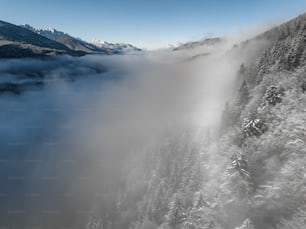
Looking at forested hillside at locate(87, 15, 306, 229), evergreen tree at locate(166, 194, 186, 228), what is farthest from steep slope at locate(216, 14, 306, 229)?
evergreen tree at locate(166, 194, 186, 228)

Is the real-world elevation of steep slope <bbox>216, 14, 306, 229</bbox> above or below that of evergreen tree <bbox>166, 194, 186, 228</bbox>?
above

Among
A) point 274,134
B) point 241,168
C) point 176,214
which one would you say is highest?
point 274,134

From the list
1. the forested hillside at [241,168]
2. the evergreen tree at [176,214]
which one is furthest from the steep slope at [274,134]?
the evergreen tree at [176,214]

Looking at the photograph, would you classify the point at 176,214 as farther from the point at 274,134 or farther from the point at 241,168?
the point at 274,134

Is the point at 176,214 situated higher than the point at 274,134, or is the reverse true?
the point at 274,134

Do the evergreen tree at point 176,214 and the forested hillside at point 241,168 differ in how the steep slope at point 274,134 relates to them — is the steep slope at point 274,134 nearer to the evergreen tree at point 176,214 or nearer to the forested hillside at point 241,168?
the forested hillside at point 241,168

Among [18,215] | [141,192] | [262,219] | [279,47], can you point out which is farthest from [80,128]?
[262,219]

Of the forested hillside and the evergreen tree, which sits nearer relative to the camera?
the forested hillside

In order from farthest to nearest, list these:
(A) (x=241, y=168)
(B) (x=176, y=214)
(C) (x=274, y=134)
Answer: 1. (B) (x=176, y=214)
2. (C) (x=274, y=134)
3. (A) (x=241, y=168)

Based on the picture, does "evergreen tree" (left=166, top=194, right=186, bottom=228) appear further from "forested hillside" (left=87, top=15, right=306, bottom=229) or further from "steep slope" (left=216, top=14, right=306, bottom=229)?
"steep slope" (left=216, top=14, right=306, bottom=229)

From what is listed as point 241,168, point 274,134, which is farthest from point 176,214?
point 274,134
